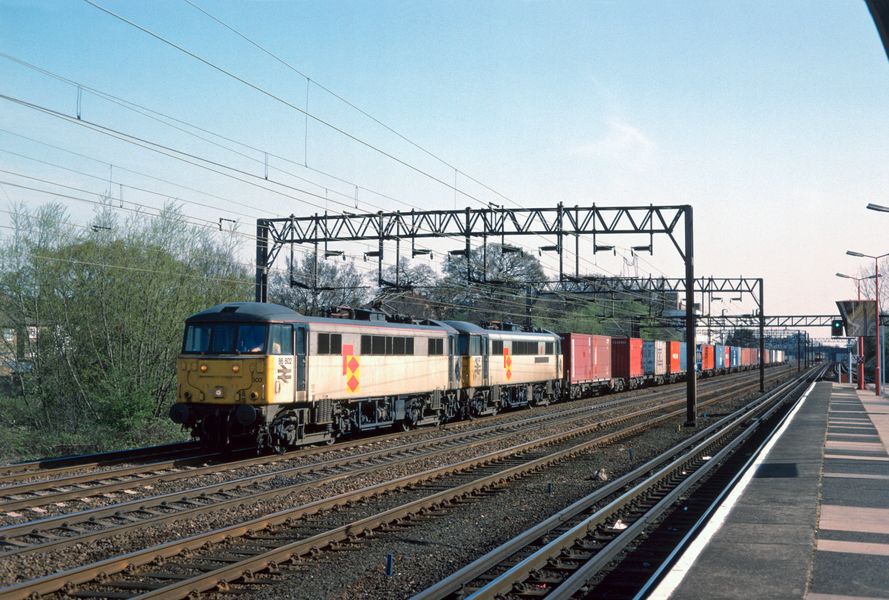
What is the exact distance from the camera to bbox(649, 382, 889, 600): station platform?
7645mm

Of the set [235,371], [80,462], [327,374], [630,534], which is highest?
[235,371]

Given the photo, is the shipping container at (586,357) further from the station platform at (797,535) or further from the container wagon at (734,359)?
the container wagon at (734,359)

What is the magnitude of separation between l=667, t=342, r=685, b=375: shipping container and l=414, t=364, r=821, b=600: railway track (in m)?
44.8

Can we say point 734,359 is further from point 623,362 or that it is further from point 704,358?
point 623,362

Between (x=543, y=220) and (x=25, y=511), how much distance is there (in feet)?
59.6

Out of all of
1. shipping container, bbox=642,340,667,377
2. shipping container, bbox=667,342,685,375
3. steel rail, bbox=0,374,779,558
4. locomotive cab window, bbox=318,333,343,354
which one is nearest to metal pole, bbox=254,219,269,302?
locomotive cab window, bbox=318,333,343,354

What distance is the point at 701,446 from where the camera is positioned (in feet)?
66.2

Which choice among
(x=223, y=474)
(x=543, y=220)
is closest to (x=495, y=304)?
(x=543, y=220)

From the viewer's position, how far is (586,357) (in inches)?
1725

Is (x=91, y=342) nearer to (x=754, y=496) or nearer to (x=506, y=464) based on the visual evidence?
(x=506, y=464)

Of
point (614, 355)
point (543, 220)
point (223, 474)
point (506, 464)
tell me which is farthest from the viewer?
point (614, 355)

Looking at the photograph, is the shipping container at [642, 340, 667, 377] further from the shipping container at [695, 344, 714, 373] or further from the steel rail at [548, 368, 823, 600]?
the steel rail at [548, 368, 823, 600]

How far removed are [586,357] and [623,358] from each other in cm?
770

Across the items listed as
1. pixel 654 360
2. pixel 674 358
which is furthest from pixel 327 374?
pixel 674 358
